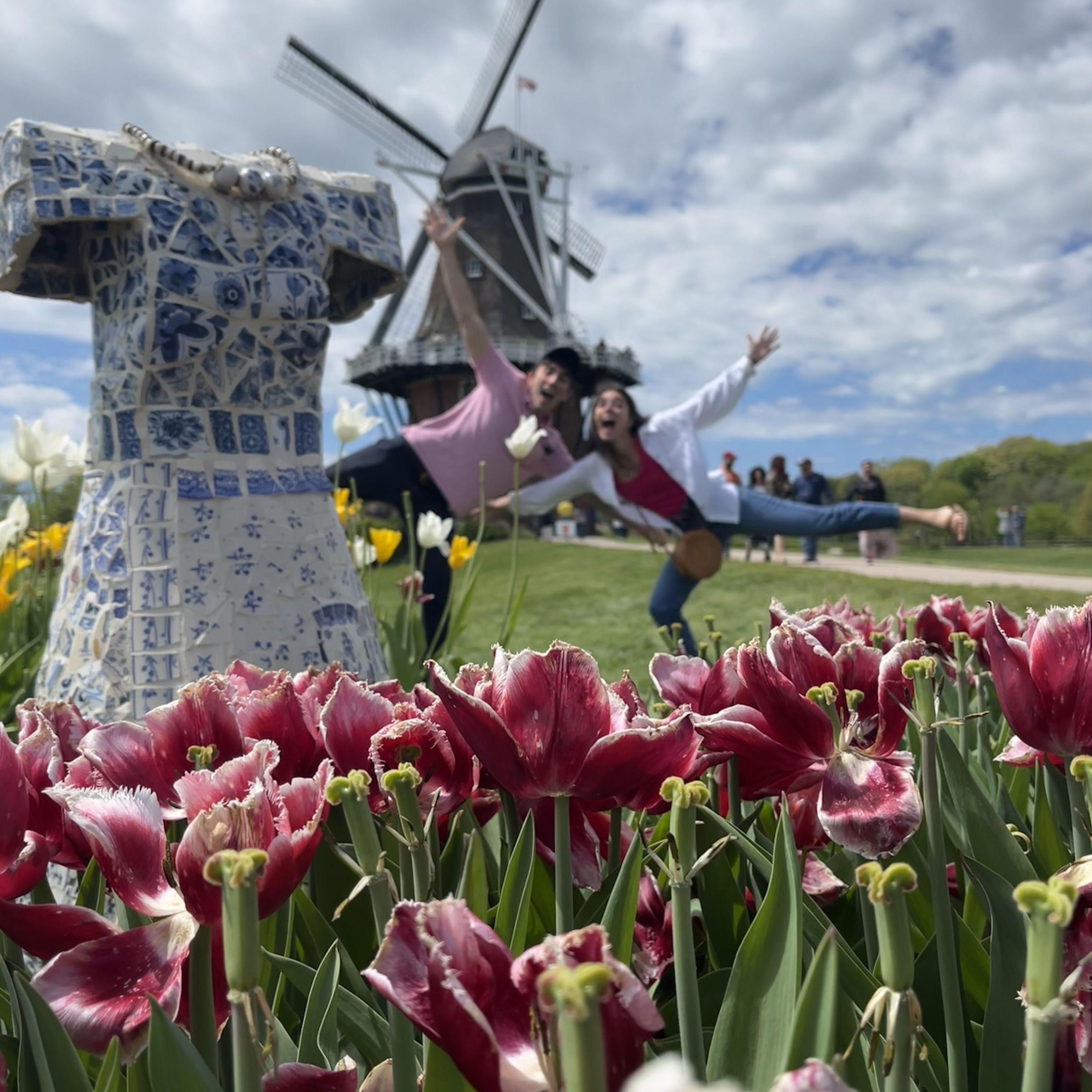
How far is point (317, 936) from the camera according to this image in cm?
70

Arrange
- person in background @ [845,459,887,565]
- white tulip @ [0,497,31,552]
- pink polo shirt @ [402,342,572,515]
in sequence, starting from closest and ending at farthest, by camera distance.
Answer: white tulip @ [0,497,31,552]
pink polo shirt @ [402,342,572,515]
person in background @ [845,459,887,565]

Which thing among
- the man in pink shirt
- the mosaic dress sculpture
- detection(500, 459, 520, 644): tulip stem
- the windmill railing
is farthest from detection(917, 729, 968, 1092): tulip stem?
the windmill railing

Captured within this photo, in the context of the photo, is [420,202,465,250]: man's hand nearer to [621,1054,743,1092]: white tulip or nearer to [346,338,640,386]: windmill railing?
[621,1054,743,1092]: white tulip

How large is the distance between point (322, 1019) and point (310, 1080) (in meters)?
0.05

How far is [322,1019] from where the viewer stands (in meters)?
0.56

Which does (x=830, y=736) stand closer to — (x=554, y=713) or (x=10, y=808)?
(x=554, y=713)

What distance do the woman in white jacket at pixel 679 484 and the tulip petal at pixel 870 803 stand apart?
3.78 m

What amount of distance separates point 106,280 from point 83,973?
5.76ft

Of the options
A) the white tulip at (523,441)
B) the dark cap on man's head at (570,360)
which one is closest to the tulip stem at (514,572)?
the white tulip at (523,441)

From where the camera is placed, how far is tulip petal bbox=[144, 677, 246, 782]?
686 mm

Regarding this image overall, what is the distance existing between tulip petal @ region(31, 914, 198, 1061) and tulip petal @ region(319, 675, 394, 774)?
0.54 feet

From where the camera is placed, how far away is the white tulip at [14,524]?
2686 mm

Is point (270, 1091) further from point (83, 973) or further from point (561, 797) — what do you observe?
point (561, 797)

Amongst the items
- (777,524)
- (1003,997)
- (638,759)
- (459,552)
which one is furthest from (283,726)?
(777,524)
